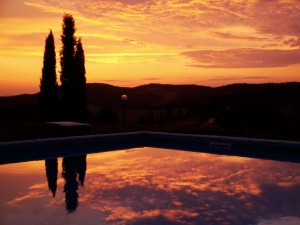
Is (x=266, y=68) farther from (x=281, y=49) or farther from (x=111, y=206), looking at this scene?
(x=111, y=206)

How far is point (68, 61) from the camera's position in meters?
22.7

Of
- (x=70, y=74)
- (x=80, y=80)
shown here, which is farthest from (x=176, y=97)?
(x=70, y=74)

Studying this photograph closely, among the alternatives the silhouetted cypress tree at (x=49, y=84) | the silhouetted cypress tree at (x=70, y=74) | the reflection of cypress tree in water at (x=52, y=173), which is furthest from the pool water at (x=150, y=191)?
the silhouetted cypress tree at (x=49, y=84)

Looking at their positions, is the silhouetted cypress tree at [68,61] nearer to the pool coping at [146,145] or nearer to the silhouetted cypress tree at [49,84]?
the silhouetted cypress tree at [49,84]

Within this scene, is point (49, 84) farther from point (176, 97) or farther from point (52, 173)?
point (176, 97)

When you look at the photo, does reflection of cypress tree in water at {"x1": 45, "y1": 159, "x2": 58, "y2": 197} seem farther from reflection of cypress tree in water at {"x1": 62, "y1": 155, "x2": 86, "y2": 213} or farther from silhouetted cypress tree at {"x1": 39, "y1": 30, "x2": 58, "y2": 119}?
silhouetted cypress tree at {"x1": 39, "y1": 30, "x2": 58, "y2": 119}

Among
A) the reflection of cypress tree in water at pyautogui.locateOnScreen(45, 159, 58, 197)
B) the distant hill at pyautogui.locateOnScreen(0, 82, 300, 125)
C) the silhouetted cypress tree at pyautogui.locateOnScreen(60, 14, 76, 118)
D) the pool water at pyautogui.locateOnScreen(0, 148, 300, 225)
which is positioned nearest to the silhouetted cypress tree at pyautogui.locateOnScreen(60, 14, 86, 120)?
the silhouetted cypress tree at pyautogui.locateOnScreen(60, 14, 76, 118)

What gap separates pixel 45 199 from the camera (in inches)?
279

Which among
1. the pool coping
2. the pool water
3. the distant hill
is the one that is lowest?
the pool water

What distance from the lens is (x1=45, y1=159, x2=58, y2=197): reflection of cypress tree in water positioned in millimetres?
8109

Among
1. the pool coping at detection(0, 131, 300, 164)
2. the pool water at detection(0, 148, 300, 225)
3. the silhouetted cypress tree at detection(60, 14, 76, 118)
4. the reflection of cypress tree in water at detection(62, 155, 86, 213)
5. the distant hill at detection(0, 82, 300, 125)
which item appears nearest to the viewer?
the pool water at detection(0, 148, 300, 225)

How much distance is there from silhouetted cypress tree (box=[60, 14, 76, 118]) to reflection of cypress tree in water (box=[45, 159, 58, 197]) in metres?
11.9

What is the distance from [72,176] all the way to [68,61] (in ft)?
48.2

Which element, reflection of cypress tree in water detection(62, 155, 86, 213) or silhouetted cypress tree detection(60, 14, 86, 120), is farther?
silhouetted cypress tree detection(60, 14, 86, 120)
